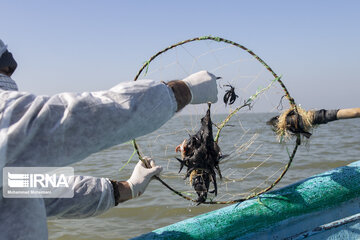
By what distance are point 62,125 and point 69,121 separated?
0.02 m

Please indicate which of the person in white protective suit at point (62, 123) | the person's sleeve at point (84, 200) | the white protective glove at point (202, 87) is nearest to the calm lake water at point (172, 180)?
the person's sleeve at point (84, 200)

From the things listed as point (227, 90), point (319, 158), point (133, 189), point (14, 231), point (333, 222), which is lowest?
point (319, 158)

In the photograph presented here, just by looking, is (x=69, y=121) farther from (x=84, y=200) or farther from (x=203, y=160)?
(x=203, y=160)

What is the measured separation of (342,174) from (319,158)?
7.62 m

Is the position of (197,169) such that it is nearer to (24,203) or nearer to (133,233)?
(24,203)

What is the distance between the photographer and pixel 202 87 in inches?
55.8

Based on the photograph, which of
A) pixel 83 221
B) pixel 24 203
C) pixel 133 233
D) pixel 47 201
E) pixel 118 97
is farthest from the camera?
pixel 83 221

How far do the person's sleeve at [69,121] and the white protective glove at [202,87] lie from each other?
0.81ft

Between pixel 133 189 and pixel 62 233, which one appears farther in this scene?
pixel 62 233

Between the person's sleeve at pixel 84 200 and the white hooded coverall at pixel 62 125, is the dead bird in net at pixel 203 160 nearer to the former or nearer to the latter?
the person's sleeve at pixel 84 200

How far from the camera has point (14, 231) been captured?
1.19 metres

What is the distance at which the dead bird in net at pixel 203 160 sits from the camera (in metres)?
2.57

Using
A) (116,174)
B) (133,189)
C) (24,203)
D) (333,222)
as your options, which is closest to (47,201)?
(133,189)

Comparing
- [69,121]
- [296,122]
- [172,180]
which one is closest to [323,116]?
[296,122]
